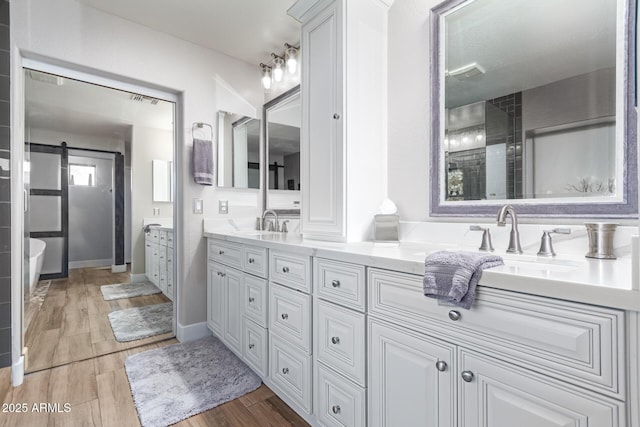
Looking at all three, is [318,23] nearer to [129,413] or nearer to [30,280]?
[129,413]

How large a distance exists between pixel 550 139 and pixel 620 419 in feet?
3.21

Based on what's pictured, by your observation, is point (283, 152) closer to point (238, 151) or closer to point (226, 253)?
point (238, 151)

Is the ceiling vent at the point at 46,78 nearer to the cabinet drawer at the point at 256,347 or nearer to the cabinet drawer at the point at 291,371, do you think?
the cabinet drawer at the point at 256,347

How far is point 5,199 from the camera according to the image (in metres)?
1.84

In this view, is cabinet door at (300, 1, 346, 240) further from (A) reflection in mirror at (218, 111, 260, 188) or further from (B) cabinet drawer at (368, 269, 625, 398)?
(A) reflection in mirror at (218, 111, 260, 188)

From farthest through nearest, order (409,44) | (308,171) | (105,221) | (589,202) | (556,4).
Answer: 1. (105,221)
2. (308,171)
3. (409,44)
4. (556,4)
5. (589,202)

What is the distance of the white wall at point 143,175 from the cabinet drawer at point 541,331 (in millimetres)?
2409

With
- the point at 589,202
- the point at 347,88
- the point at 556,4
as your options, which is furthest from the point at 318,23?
the point at 589,202

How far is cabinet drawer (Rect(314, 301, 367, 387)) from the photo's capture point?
1187 millimetres

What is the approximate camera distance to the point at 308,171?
6.24 ft

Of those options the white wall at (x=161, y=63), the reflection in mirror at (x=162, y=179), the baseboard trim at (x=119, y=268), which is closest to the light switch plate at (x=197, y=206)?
the white wall at (x=161, y=63)

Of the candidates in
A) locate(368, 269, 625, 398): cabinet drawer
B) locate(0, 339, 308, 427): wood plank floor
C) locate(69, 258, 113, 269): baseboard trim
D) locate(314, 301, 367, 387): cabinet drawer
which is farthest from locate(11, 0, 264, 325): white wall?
locate(368, 269, 625, 398): cabinet drawer

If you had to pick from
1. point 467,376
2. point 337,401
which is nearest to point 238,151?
point 337,401

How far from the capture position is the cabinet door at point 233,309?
197 centimetres
